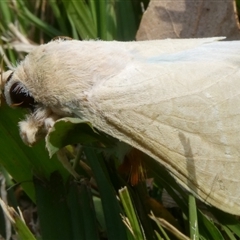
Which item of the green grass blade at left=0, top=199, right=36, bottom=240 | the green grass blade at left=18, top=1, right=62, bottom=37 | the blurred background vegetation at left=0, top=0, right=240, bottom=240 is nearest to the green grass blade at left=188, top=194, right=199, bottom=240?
the blurred background vegetation at left=0, top=0, right=240, bottom=240

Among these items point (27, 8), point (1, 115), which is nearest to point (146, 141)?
point (1, 115)

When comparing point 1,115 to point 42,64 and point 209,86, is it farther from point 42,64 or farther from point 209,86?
point 209,86

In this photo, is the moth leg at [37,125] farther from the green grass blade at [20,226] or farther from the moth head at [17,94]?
the green grass blade at [20,226]

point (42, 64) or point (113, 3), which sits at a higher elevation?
point (42, 64)

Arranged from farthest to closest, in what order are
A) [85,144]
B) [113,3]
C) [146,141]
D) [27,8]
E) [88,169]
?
[27,8] → [113,3] → [88,169] → [85,144] → [146,141]

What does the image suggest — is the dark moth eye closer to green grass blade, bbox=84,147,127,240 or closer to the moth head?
the moth head

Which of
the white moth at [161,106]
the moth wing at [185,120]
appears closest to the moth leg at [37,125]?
the white moth at [161,106]

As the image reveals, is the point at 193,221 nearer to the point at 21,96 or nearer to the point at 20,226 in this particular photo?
the point at 20,226
